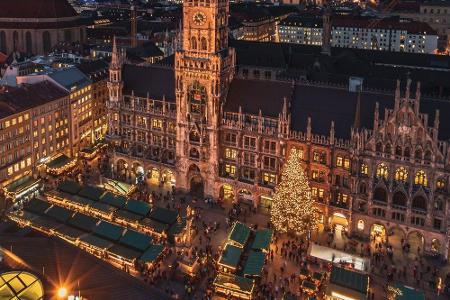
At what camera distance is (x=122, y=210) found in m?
106

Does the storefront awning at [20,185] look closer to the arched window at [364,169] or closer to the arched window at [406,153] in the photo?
the arched window at [364,169]

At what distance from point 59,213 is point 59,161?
29.1m

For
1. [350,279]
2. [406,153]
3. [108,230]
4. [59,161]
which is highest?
[406,153]

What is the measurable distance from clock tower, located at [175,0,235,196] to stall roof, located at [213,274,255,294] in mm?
34056

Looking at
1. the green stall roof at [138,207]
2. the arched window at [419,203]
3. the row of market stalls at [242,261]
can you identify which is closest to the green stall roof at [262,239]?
the row of market stalls at [242,261]

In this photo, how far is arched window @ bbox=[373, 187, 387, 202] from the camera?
100500 millimetres

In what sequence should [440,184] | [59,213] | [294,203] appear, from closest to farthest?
[440,184] → [294,203] → [59,213]

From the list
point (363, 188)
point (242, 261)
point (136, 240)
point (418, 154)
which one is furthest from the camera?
point (363, 188)

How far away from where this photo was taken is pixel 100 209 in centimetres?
10612

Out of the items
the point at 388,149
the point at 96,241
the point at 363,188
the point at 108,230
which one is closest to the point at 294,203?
the point at 363,188

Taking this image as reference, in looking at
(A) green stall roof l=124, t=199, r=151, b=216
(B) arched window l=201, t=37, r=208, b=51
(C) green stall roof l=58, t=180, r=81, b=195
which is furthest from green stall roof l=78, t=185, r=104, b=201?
(B) arched window l=201, t=37, r=208, b=51

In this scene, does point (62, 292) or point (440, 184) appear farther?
point (440, 184)

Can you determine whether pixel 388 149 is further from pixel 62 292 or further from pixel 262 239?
pixel 62 292

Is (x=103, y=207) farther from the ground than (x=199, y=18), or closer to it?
closer to it
